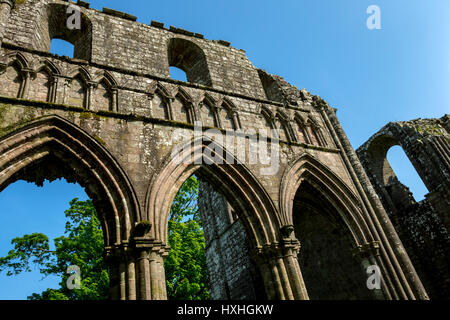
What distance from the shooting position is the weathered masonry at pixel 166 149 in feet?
17.7

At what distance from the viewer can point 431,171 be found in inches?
480

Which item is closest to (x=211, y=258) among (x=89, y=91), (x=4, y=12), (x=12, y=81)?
(x=89, y=91)

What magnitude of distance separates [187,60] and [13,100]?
18.6 feet

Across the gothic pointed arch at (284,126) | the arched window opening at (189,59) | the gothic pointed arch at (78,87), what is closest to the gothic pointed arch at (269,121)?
the gothic pointed arch at (284,126)

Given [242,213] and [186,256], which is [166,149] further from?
[186,256]

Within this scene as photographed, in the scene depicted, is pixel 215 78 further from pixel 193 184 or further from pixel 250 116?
pixel 193 184

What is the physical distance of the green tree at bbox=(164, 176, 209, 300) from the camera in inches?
461

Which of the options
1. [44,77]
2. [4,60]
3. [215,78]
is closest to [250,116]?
[215,78]

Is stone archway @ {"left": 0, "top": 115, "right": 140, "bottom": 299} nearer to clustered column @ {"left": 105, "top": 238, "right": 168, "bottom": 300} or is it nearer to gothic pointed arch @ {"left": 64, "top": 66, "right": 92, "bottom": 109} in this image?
clustered column @ {"left": 105, "top": 238, "right": 168, "bottom": 300}

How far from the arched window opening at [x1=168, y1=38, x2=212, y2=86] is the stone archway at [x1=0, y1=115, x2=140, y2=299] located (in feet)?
14.7

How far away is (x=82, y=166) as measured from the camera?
558cm

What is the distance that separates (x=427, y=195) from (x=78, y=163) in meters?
12.1

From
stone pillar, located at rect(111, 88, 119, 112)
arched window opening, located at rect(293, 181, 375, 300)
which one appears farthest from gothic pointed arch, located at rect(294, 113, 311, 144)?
stone pillar, located at rect(111, 88, 119, 112)
